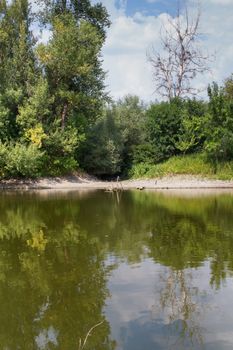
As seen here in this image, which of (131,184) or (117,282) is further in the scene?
(131,184)

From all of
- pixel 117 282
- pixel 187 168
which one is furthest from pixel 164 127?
pixel 117 282

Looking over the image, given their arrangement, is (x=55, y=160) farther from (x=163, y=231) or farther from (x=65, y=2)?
(x=163, y=231)

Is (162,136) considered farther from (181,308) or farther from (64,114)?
A: (181,308)

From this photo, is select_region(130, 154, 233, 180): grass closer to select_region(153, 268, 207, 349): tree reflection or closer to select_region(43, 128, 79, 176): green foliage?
select_region(43, 128, 79, 176): green foliage

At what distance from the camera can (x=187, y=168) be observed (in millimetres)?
40531

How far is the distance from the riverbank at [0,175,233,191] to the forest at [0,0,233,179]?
754 millimetres

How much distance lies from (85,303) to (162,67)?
42116 mm

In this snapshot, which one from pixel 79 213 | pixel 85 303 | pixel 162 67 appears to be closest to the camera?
pixel 85 303

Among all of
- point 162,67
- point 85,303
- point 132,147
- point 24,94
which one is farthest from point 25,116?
point 85,303

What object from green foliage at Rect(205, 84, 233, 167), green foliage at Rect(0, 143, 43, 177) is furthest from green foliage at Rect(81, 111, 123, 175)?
green foliage at Rect(205, 84, 233, 167)

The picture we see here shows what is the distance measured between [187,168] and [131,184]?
16.7ft

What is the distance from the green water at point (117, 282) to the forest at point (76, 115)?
18999 millimetres

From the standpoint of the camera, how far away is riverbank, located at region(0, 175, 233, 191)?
124 ft

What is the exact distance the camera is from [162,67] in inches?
1917
